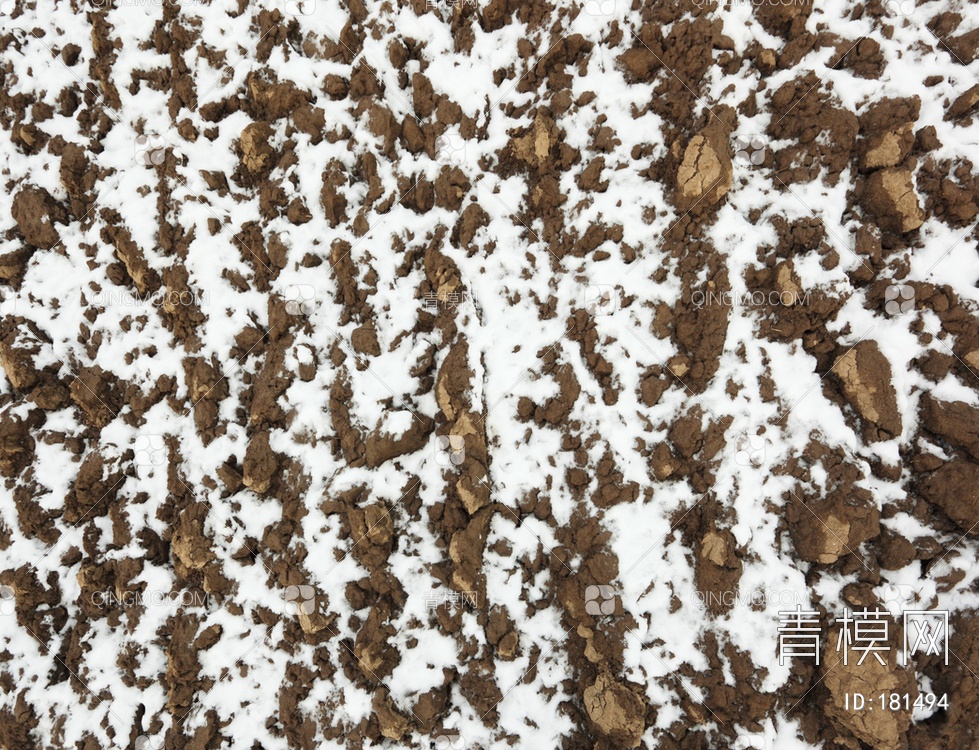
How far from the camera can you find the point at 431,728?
141 inches

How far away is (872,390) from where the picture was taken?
3.35 metres

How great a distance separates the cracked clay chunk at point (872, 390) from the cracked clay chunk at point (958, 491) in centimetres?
40

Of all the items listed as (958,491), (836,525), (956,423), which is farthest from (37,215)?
(958,491)

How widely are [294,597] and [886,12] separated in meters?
6.07

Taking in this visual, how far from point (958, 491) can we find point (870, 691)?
1.44m

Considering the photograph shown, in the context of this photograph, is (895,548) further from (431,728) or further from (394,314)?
(394,314)

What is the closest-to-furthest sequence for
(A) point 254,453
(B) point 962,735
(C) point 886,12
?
(B) point 962,735 < (C) point 886,12 < (A) point 254,453

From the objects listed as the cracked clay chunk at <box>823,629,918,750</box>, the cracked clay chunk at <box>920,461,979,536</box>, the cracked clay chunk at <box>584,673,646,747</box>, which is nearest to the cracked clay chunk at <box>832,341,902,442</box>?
the cracked clay chunk at <box>920,461,979,536</box>

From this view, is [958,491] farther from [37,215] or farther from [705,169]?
[37,215]

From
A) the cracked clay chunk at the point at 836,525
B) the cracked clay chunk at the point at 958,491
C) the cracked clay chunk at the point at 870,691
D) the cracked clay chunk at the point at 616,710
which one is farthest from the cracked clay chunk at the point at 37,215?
the cracked clay chunk at the point at 958,491

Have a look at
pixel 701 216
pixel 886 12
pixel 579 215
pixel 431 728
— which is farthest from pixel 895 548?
pixel 886 12

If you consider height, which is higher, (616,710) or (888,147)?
(888,147)

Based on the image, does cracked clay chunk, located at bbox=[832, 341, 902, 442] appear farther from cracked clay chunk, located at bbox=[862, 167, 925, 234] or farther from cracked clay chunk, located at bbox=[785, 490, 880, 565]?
cracked clay chunk, located at bbox=[862, 167, 925, 234]

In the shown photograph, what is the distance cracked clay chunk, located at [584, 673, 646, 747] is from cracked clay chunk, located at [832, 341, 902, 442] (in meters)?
2.48
